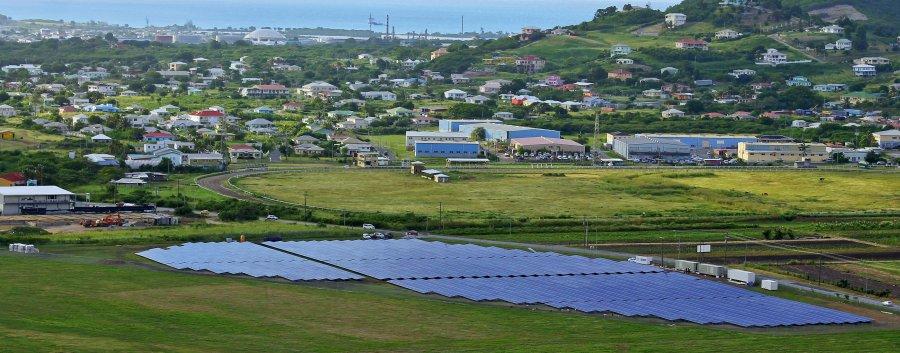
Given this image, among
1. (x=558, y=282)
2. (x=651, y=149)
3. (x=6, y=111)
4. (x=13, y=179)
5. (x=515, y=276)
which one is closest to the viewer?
(x=558, y=282)

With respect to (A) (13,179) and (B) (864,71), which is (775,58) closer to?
(B) (864,71)

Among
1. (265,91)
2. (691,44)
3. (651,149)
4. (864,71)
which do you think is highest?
(691,44)

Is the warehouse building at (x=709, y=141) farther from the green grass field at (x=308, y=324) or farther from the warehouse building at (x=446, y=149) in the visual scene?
the green grass field at (x=308, y=324)

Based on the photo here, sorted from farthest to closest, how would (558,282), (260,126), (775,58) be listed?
(775,58) → (260,126) → (558,282)

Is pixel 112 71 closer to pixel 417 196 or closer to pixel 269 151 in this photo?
pixel 269 151

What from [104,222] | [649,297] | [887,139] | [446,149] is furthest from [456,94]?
[649,297]

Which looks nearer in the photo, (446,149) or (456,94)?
(446,149)
